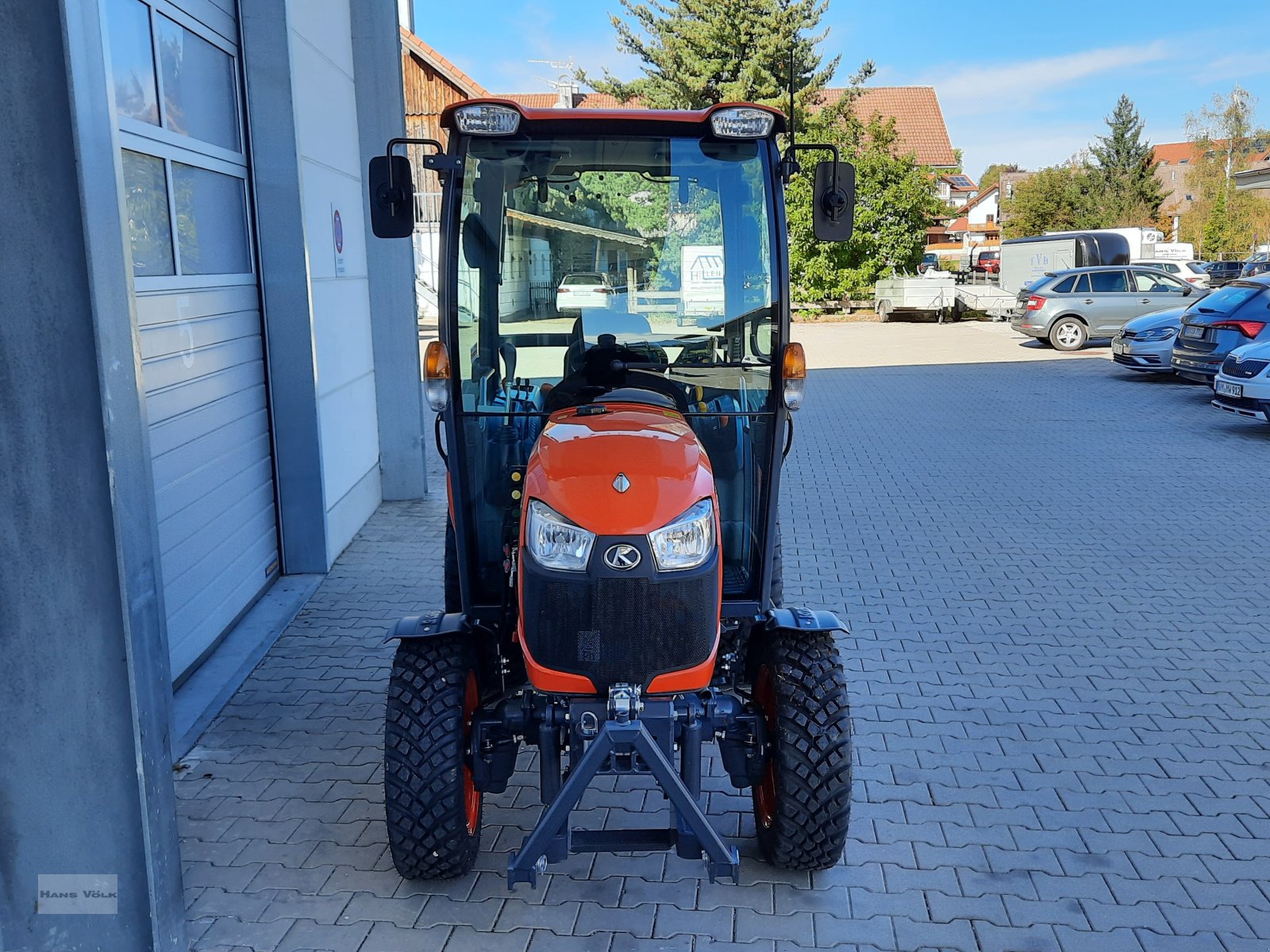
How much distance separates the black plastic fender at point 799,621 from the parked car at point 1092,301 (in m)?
19.5

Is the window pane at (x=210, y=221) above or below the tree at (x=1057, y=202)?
below

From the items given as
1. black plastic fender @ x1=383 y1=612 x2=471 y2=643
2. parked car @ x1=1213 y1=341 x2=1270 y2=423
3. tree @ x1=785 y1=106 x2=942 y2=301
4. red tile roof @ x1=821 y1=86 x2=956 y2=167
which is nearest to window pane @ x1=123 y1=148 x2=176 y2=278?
black plastic fender @ x1=383 y1=612 x2=471 y2=643

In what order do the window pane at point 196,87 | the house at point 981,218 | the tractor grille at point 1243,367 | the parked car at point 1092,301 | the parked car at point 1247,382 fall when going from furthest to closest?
the house at point 981,218, the parked car at point 1092,301, the tractor grille at point 1243,367, the parked car at point 1247,382, the window pane at point 196,87

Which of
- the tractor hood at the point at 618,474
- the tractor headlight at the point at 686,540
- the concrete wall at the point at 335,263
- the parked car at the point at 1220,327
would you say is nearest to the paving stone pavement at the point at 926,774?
the concrete wall at the point at 335,263

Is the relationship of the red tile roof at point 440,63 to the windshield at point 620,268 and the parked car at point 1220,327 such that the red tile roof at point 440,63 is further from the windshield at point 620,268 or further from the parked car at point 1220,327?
the windshield at point 620,268

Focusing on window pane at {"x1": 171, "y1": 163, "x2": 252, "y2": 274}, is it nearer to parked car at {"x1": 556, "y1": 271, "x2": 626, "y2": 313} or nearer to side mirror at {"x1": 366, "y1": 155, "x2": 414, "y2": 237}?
side mirror at {"x1": 366, "y1": 155, "x2": 414, "y2": 237}

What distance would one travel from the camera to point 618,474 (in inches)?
130

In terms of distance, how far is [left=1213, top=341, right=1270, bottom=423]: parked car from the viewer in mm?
11945

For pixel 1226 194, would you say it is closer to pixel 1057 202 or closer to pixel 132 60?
pixel 1057 202

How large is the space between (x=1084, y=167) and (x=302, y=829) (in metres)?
62.8

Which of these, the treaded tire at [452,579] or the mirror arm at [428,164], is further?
the treaded tire at [452,579]

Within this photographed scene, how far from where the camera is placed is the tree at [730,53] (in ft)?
110

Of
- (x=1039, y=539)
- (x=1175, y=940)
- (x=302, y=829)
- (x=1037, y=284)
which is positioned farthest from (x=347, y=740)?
(x=1037, y=284)

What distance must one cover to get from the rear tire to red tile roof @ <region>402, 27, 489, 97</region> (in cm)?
1712
